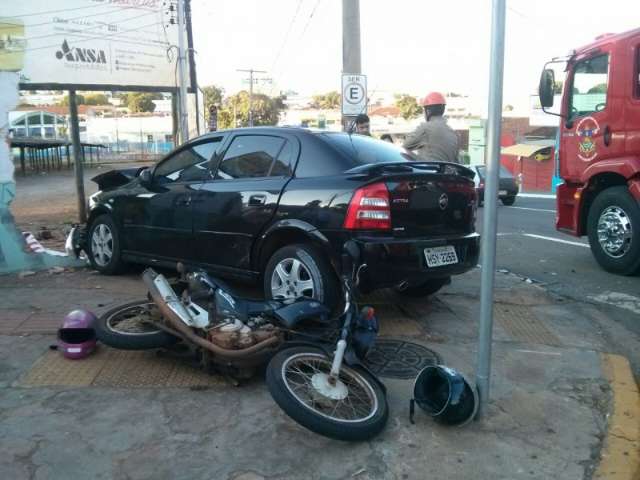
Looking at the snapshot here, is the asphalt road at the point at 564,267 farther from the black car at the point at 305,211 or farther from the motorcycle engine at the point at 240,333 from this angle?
the motorcycle engine at the point at 240,333

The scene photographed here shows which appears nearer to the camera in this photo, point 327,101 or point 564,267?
point 564,267

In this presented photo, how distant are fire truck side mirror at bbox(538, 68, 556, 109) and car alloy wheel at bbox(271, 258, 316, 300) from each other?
15.4 ft

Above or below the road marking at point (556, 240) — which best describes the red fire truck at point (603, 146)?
above

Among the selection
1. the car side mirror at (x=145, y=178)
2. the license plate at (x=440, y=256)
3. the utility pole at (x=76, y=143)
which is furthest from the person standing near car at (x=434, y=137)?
the utility pole at (x=76, y=143)

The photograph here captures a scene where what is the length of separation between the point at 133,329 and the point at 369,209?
1.86m

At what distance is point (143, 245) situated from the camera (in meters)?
6.37

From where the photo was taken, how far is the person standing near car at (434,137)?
6.90 metres

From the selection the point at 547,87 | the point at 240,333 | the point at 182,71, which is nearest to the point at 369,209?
the point at 240,333

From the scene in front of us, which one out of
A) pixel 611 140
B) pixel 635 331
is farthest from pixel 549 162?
pixel 635 331

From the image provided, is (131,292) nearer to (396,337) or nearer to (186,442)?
(396,337)

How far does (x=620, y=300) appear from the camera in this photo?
6.24m

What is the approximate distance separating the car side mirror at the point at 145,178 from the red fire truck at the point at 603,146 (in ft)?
15.9

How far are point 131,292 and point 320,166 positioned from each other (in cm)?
250

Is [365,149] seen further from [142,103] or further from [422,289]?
[142,103]
